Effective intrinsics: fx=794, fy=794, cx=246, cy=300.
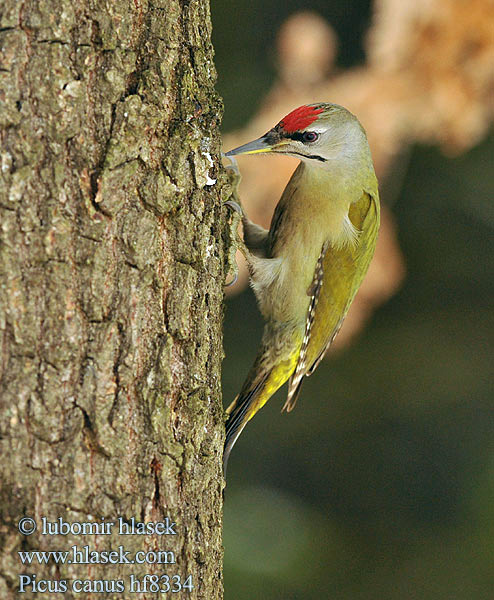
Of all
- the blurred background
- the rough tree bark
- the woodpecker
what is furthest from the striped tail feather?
the blurred background

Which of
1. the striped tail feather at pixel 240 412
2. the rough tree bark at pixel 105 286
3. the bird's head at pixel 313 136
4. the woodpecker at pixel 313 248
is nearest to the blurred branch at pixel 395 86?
the woodpecker at pixel 313 248

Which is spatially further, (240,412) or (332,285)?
(332,285)

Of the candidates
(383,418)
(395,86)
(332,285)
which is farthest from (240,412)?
(383,418)

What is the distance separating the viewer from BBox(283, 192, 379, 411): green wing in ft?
10.0

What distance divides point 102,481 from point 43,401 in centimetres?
23

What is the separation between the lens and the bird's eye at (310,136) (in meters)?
2.94

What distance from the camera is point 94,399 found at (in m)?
1.71

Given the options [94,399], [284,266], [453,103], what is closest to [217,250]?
[94,399]

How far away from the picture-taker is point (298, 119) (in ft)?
9.48

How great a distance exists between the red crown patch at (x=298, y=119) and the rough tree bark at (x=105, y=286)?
3.04 feet

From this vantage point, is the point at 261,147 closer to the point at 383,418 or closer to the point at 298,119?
the point at 298,119

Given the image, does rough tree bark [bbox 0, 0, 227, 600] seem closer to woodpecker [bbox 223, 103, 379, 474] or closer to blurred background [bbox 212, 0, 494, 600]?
woodpecker [bbox 223, 103, 379, 474]

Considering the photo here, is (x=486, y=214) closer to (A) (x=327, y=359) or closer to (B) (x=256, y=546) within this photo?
(A) (x=327, y=359)

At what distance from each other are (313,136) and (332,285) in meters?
0.58
